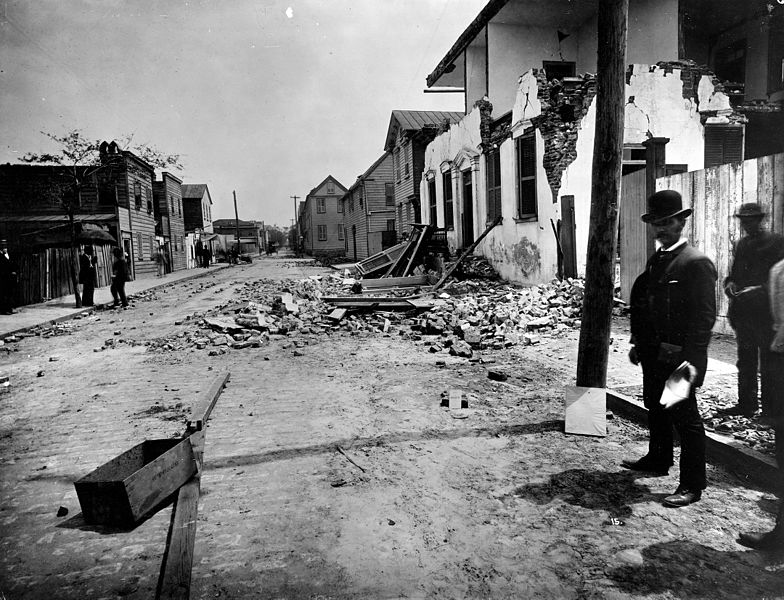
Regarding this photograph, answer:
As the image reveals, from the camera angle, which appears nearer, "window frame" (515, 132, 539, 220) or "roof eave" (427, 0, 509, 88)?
"window frame" (515, 132, 539, 220)

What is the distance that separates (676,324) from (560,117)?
10.5 metres

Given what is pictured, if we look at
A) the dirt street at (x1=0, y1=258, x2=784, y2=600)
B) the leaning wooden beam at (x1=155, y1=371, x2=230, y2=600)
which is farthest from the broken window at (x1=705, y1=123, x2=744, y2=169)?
the leaning wooden beam at (x1=155, y1=371, x2=230, y2=600)

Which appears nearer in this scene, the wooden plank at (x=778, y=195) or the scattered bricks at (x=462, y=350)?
the wooden plank at (x=778, y=195)

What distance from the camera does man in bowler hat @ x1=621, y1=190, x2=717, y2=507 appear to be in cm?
316

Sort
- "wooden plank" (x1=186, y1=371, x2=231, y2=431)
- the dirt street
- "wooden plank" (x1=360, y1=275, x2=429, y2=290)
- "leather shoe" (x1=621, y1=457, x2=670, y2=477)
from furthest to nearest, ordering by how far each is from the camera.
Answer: "wooden plank" (x1=360, y1=275, x2=429, y2=290), "wooden plank" (x1=186, y1=371, x2=231, y2=431), "leather shoe" (x1=621, y1=457, x2=670, y2=477), the dirt street

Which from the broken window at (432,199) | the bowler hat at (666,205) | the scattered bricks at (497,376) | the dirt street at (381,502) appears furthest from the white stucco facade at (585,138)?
the bowler hat at (666,205)

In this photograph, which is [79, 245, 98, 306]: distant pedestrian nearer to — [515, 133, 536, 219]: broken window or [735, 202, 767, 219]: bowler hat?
[515, 133, 536, 219]: broken window

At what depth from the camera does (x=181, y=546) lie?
289 centimetres

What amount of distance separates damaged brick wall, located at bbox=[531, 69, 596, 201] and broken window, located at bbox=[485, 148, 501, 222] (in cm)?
319

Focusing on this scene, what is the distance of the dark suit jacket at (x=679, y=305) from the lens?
315 cm

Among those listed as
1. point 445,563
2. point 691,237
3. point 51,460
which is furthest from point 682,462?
point 691,237

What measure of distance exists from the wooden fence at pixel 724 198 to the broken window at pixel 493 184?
808cm

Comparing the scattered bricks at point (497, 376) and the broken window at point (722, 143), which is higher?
the broken window at point (722, 143)

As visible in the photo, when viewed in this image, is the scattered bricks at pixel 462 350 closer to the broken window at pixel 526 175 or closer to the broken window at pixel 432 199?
the broken window at pixel 526 175
